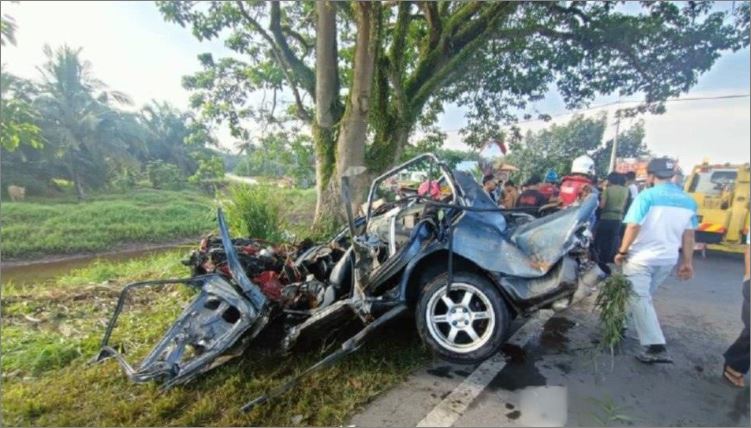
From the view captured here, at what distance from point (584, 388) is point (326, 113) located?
581cm

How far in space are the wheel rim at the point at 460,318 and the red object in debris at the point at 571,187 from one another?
4.29 metres

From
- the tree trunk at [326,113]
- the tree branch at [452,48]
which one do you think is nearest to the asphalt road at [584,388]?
the tree trunk at [326,113]

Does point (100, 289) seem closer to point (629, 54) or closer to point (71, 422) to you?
point (71, 422)

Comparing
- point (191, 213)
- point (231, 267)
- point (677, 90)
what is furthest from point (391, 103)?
point (191, 213)

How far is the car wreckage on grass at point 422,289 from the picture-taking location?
254 centimetres

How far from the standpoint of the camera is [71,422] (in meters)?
2.44

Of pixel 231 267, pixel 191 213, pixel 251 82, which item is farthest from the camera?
pixel 191 213

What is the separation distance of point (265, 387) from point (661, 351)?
3.15 meters

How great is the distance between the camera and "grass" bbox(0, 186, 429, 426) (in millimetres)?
2379

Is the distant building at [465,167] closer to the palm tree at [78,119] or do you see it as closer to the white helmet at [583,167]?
the white helmet at [583,167]

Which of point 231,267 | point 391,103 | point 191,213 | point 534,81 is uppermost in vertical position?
point 534,81

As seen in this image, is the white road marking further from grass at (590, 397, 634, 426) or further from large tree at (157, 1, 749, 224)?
large tree at (157, 1, 749, 224)

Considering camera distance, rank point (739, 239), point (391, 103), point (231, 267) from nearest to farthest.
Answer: point (231, 267) → point (739, 239) → point (391, 103)

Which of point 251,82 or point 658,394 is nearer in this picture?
point 658,394
